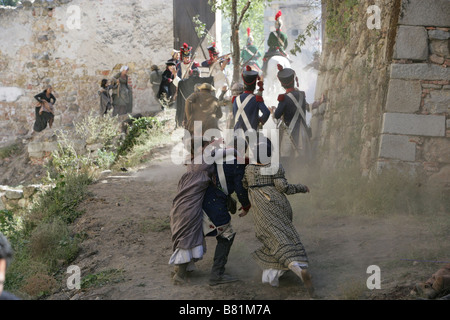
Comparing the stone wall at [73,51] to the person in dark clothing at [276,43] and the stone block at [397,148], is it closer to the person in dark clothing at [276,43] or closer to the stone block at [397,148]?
the person in dark clothing at [276,43]

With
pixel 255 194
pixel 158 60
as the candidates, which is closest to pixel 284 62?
pixel 158 60

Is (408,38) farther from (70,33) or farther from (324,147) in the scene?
(70,33)

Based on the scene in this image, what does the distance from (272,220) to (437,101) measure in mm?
3430

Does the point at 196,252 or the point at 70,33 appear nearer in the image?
the point at 196,252

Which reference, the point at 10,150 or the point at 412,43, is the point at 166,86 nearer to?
the point at 10,150

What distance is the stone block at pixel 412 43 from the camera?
A: 6922mm

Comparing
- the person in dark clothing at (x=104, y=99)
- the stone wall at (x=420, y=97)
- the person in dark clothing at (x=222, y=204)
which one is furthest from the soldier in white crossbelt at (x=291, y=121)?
the person in dark clothing at (x=104, y=99)

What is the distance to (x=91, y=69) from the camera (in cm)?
1697

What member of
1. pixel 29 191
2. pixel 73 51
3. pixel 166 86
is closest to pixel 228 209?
pixel 29 191

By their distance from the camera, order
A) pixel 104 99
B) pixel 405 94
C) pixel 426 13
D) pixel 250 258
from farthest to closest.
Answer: pixel 104 99 → pixel 405 94 → pixel 426 13 → pixel 250 258

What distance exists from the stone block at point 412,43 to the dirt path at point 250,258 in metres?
2.06

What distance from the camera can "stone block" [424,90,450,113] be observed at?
22.8ft

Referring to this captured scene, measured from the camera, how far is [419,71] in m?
6.98

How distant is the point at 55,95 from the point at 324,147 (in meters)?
10.8
